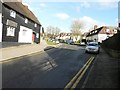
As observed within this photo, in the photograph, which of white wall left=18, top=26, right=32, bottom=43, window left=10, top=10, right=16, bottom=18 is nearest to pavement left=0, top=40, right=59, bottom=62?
window left=10, top=10, right=16, bottom=18

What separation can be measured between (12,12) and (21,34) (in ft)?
20.7

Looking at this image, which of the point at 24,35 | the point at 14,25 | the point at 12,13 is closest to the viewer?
the point at 12,13

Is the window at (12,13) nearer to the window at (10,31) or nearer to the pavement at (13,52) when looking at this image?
the window at (10,31)

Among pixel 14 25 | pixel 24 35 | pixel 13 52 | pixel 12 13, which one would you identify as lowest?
pixel 13 52

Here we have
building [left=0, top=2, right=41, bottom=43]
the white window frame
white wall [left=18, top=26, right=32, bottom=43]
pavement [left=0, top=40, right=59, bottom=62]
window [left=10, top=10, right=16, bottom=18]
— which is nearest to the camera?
pavement [left=0, top=40, right=59, bottom=62]

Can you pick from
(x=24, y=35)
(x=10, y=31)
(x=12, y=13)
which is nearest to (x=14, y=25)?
(x=10, y=31)

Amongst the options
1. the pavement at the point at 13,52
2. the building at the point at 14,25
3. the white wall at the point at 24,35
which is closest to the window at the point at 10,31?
the building at the point at 14,25

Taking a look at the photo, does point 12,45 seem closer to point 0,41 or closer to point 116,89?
point 0,41

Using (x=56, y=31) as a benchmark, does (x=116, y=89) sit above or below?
below

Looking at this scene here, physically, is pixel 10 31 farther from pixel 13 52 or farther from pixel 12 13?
pixel 13 52

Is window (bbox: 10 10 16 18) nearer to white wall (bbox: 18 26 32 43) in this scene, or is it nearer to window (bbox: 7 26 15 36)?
window (bbox: 7 26 15 36)

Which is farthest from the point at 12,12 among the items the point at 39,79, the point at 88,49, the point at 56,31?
the point at 56,31

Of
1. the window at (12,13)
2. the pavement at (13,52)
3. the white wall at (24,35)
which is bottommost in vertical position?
the pavement at (13,52)

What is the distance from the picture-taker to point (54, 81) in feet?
29.1
